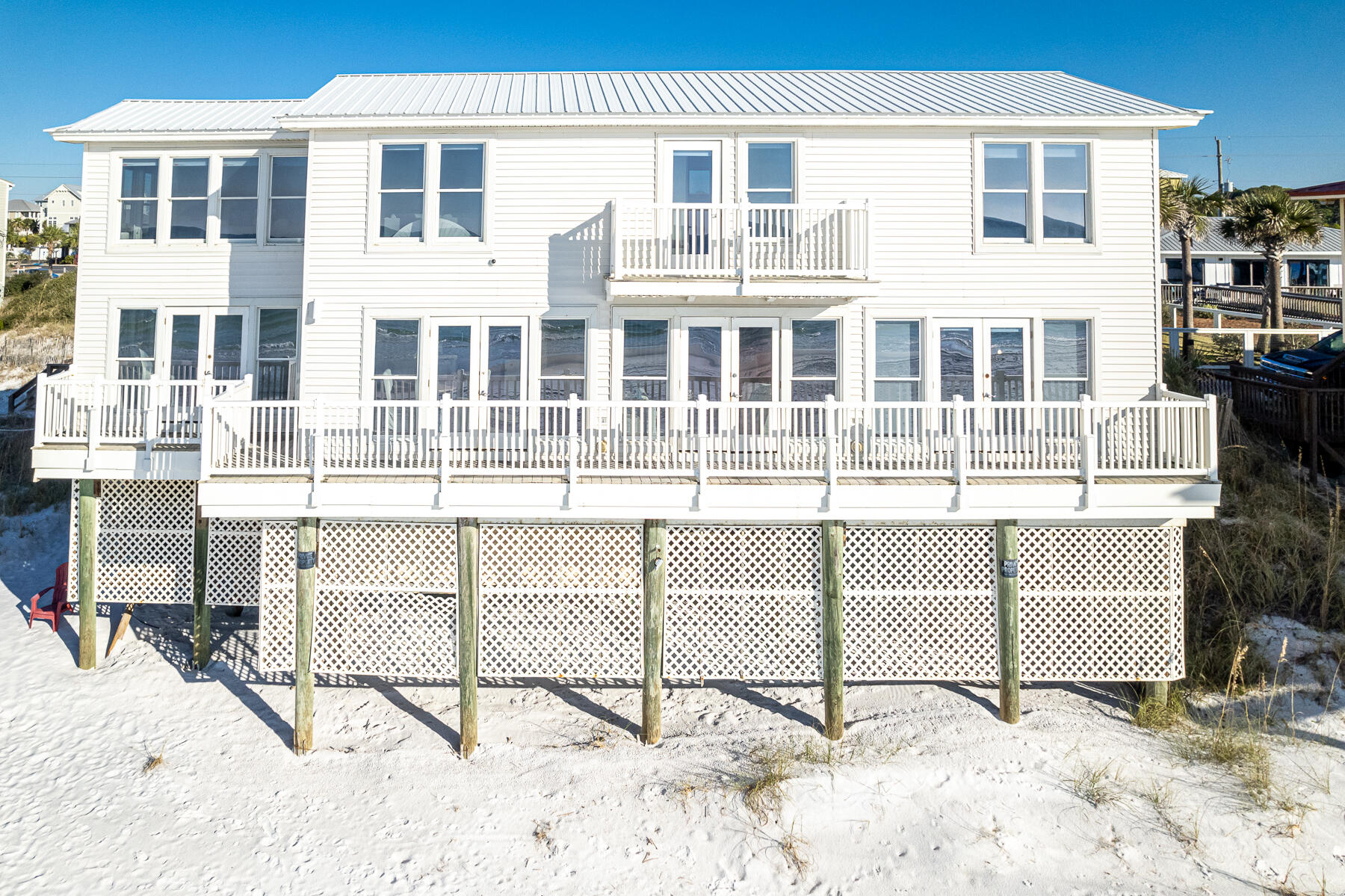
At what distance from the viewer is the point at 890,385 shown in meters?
12.3

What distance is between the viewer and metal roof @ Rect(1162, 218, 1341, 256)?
3634 cm

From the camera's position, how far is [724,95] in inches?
537

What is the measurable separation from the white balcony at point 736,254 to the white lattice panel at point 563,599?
382 cm

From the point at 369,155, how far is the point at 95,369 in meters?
6.36

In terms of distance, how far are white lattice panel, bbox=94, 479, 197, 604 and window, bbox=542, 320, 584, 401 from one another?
640cm

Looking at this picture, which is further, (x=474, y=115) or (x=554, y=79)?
(x=554, y=79)

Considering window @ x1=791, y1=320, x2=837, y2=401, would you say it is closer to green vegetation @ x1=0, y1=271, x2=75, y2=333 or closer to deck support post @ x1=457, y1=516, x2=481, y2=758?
deck support post @ x1=457, y1=516, x2=481, y2=758

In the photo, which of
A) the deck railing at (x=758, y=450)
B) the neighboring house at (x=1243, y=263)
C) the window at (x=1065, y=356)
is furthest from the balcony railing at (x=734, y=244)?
the neighboring house at (x=1243, y=263)

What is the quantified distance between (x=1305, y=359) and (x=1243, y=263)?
82.2 feet

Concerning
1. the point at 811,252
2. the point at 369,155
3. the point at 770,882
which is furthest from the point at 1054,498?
the point at 369,155

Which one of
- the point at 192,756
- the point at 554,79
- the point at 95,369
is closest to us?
the point at 192,756

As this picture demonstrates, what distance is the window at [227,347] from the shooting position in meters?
13.5

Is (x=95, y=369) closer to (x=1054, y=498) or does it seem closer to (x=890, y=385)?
(x=890, y=385)

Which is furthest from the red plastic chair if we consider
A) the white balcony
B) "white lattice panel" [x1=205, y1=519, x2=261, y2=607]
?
the white balcony
